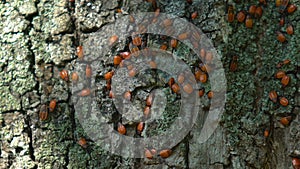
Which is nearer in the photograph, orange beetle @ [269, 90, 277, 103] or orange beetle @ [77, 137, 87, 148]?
orange beetle @ [269, 90, 277, 103]

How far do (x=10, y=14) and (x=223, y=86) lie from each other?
2.80 ft

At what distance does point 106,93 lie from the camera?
1.72 meters

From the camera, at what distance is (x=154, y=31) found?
168 cm

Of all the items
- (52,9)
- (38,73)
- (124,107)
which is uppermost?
(52,9)

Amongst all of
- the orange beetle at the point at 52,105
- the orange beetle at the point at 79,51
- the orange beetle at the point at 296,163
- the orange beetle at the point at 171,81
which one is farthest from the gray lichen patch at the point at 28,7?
the orange beetle at the point at 296,163

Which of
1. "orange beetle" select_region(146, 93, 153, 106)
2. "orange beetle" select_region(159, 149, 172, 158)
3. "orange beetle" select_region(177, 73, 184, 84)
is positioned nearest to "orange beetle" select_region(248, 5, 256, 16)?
"orange beetle" select_region(177, 73, 184, 84)

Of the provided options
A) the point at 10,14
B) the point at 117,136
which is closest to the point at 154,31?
the point at 117,136

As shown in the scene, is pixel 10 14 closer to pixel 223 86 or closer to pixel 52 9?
pixel 52 9

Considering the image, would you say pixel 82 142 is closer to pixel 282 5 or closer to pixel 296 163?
pixel 296 163

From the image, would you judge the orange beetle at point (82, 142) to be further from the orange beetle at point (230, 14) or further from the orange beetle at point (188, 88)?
the orange beetle at point (230, 14)

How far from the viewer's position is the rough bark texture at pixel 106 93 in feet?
5.38

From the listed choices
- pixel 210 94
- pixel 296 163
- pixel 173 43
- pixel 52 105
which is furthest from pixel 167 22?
pixel 296 163

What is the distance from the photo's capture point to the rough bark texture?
1641mm

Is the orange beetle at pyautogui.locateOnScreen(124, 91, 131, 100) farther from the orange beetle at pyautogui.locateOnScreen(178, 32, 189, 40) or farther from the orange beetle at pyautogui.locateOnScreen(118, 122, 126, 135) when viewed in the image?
the orange beetle at pyautogui.locateOnScreen(178, 32, 189, 40)
